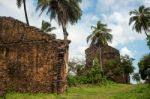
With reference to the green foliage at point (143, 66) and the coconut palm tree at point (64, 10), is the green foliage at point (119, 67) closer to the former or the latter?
the green foliage at point (143, 66)

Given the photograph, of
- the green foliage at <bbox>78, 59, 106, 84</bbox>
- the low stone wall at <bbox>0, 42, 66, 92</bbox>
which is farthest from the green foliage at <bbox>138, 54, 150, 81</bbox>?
the low stone wall at <bbox>0, 42, 66, 92</bbox>

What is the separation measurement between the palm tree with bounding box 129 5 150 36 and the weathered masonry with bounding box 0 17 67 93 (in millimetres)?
28452

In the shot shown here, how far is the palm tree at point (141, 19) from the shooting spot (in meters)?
53.7

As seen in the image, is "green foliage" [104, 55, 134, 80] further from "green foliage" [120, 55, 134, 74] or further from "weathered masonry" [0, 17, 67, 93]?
"weathered masonry" [0, 17, 67, 93]

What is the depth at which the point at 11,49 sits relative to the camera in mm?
27453

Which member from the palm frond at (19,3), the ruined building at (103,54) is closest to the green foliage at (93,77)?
the ruined building at (103,54)

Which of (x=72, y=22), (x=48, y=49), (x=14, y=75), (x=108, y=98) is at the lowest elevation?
(x=108, y=98)

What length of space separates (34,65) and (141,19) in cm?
3059

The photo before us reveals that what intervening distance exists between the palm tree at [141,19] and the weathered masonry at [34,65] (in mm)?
28452

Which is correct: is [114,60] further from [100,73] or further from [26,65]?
[26,65]

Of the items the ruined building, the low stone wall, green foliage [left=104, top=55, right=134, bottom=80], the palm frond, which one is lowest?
the low stone wall

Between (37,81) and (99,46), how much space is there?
31082 mm

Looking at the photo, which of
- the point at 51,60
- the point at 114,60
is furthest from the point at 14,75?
the point at 114,60

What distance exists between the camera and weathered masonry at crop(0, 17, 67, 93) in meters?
26.9
